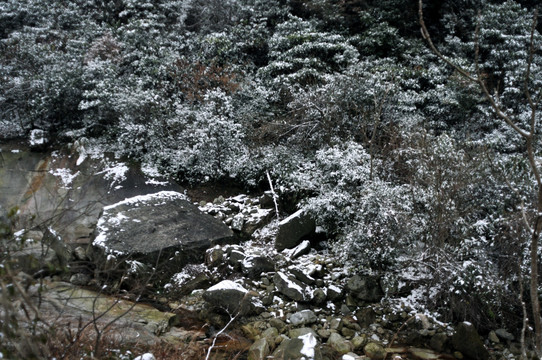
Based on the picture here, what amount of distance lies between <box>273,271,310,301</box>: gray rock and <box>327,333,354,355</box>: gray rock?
2.33 feet

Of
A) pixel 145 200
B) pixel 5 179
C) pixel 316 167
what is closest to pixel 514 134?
pixel 316 167

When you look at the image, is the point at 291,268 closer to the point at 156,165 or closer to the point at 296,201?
the point at 296,201

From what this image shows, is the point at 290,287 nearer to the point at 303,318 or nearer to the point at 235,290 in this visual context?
the point at 303,318

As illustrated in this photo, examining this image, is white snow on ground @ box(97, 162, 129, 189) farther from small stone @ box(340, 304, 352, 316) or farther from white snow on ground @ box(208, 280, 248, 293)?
small stone @ box(340, 304, 352, 316)

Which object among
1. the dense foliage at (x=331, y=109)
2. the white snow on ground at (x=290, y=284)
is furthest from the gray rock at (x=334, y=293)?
the dense foliage at (x=331, y=109)

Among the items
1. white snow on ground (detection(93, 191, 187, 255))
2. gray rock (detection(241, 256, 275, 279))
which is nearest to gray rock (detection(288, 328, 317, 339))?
gray rock (detection(241, 256, 275, 279))

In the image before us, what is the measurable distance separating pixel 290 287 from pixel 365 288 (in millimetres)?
1004

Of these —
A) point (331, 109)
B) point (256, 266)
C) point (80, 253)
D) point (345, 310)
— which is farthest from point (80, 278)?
point (331, 109)

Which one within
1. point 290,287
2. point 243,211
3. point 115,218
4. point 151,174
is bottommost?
point 290,287

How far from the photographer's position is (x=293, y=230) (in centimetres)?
628

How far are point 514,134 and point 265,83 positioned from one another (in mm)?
5521

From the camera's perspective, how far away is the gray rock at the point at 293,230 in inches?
247

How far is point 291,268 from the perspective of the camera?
5668mm

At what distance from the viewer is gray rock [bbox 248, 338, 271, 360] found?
13.7ft
